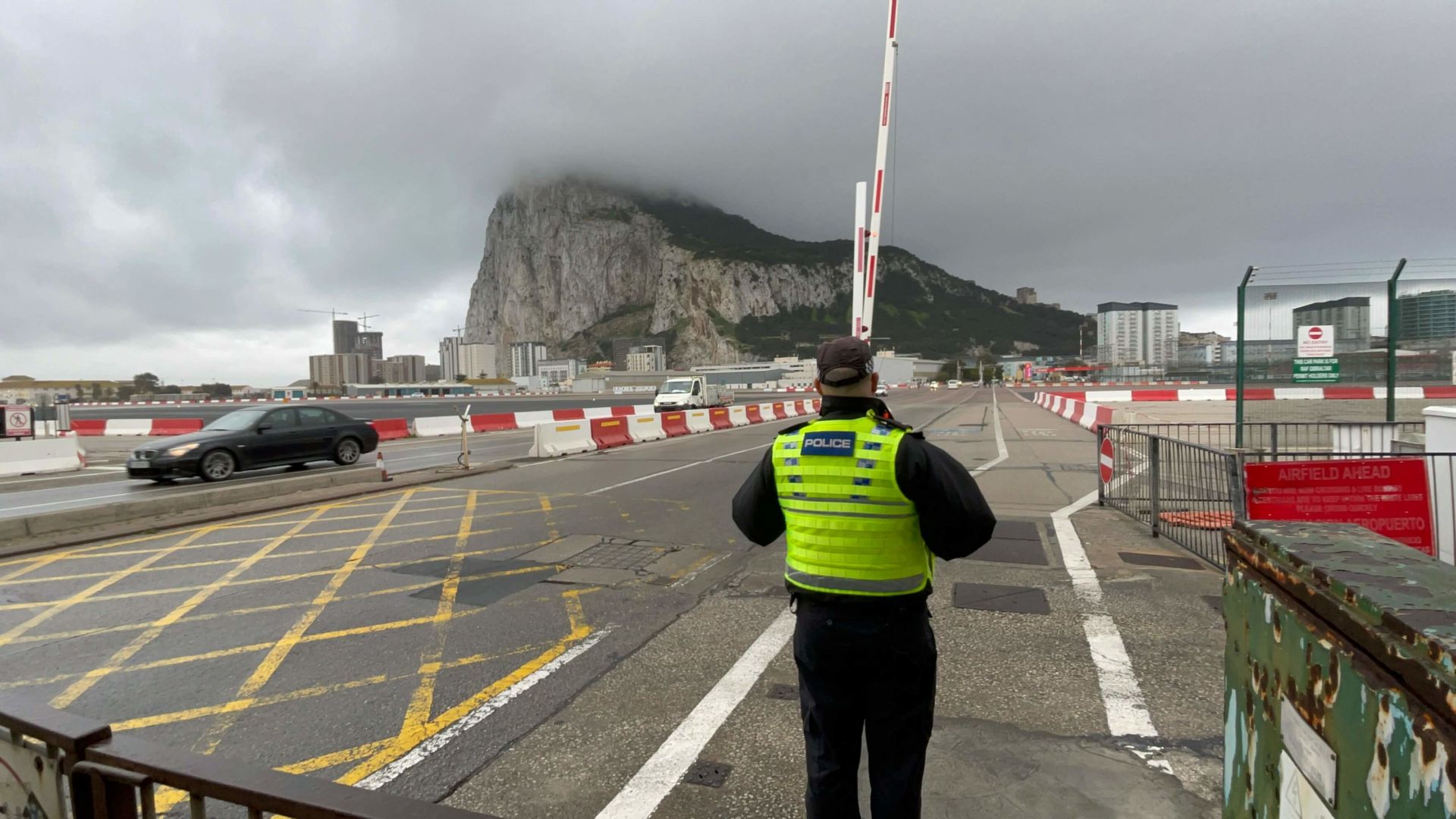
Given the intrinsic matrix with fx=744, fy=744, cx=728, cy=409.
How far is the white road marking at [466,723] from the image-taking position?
341 cm

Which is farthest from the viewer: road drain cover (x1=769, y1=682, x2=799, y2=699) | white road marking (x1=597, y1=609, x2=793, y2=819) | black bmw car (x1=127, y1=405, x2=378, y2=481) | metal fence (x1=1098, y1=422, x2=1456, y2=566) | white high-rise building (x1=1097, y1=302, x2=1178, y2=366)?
white high-rise building (x1=1097, y1=302, x2=1178, y2=366)

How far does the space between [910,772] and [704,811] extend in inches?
43.0

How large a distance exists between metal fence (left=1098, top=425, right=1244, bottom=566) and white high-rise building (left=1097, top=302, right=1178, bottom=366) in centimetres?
13262

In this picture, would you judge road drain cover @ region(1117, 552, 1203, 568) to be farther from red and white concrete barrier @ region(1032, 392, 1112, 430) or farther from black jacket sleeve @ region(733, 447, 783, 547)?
red and white concrete barrier @ region(1032, 392, 1112, 430)

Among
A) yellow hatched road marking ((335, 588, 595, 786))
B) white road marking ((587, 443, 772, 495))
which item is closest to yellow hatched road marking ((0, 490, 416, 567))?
white road marking ((587, 443, 772, 495))

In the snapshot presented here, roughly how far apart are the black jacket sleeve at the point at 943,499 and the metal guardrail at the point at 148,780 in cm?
153

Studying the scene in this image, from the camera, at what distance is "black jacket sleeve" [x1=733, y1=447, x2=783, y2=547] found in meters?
2.76

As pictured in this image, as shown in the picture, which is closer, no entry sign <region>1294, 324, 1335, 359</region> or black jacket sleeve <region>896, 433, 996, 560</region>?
black jacket sleeve <region>896, 433, 996, 560</region>

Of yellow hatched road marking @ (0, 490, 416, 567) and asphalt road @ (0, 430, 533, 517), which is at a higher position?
yellow hatched road marking @ (0, 490, 416, 567)

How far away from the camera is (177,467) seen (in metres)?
13.6

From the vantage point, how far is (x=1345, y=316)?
38.6 ft

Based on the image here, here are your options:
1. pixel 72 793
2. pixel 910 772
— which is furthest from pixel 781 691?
pixel 72 793

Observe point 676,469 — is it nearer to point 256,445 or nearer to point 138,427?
point 256,445

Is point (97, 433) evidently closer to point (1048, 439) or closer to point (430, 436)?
point (430, 436)
